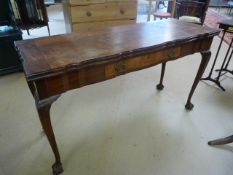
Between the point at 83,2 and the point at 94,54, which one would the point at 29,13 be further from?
the point at 94,54

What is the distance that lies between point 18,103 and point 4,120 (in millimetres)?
250

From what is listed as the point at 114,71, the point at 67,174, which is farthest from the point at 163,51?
the point at 67,174

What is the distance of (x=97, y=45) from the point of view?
107 cm

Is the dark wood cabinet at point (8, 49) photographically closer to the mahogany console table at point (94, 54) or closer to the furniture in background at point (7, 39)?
the furniture in background at point (7, 39)

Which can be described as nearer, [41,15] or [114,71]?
[114,71]

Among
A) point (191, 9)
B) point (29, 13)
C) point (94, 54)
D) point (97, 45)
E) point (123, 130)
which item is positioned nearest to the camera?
point (94, 54)

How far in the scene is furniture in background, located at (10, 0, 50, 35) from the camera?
9.68 ft

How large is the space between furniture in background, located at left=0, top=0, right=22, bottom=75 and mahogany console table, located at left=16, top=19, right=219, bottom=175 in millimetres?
1247

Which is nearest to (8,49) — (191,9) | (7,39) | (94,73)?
(7,39)

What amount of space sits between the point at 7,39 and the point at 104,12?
118 centimetres

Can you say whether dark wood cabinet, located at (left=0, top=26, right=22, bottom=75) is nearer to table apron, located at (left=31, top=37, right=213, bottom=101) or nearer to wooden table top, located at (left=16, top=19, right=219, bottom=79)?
wooden table top, located at (left=16, top=19, right=219, bottom=79)

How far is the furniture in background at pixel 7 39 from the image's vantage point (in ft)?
6.95

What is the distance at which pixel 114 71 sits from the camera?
1008 millimetres

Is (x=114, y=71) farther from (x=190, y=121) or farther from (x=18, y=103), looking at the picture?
(x=18, y=103)
